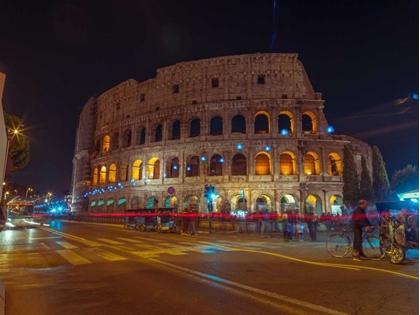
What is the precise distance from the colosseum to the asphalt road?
25.0 m

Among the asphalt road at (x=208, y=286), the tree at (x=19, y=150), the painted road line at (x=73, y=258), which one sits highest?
the tree at (x=19, y=150)

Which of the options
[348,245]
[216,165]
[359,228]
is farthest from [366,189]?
[359,228]

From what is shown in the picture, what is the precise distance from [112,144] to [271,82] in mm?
24946

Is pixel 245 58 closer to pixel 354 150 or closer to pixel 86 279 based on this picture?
pixel 354 150

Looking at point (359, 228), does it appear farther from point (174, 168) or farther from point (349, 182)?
point (174, 168)

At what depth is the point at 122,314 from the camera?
430cm

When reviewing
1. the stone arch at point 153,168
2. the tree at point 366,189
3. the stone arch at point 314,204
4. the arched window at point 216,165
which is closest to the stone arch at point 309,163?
the stone arch at point 314,204

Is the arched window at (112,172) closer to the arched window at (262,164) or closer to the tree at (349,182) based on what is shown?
the arched window at (262,164)

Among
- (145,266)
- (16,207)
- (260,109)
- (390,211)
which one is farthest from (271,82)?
(16,207)

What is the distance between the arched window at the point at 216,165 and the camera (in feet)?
124

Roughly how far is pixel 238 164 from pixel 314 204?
10.4m

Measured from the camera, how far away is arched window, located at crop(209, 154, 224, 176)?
124 ft

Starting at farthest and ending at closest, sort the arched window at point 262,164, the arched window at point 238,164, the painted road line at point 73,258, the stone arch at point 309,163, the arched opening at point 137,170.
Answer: the arched opening at point 137,170, the arched window at point 238,164, the stone arch at point 309,163, the arched window at point 262,164, the painted road line at point 73,258

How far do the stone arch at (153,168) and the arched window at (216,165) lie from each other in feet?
24.0
